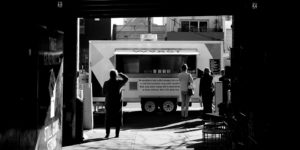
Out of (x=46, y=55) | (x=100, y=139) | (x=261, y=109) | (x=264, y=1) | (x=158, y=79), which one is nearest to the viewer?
(x=46, y=55)

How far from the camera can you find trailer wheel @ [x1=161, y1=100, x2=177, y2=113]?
53.4 ft

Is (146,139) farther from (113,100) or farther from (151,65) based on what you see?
(151,65)

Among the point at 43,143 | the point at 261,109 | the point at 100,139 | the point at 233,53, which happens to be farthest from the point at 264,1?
the point at 100,139

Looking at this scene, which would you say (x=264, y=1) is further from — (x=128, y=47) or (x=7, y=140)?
(x=128, y=47)

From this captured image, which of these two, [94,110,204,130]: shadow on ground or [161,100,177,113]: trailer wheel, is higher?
[161,100,177,113]: trailer wheel

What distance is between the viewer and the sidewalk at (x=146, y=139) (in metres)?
9.70

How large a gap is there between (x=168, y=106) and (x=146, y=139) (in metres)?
5.65

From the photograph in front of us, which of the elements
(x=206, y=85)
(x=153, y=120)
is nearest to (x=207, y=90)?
(x=206, y=85)

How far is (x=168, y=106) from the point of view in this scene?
16297mm

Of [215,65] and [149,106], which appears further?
[215,65]

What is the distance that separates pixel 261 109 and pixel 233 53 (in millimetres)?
2694

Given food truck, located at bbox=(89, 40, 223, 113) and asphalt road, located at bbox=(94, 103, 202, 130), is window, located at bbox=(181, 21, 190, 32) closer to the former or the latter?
asphalt road, located at bbox=(94, 103, 202, 130)

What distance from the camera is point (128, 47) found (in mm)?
16312

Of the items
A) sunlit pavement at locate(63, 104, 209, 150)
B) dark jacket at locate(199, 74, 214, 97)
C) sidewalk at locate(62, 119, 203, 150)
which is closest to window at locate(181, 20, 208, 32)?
sunlit pavement at locate(63, 104, 209, 150)
